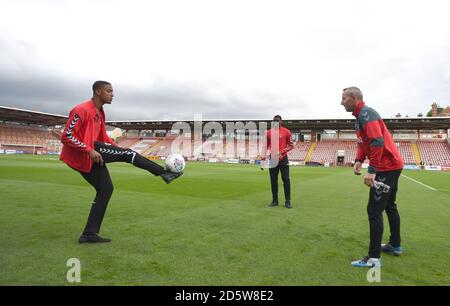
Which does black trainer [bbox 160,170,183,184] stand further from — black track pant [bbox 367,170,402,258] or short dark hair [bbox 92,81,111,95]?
black track pant [bbox 367,170,402,258]

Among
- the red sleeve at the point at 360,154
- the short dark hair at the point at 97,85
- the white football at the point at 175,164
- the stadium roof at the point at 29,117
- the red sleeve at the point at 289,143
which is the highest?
the stadium roof at the point at 29,117

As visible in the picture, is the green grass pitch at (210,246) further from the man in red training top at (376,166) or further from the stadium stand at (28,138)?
the stadium stand at (28,138)

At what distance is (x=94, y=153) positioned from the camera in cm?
431

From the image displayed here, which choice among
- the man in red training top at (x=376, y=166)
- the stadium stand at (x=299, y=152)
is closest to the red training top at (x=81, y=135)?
the man in red training top at (x=376, y=166)

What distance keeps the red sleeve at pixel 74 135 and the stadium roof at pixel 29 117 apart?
6845 cm

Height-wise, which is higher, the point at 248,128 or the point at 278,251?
the point at 248,128

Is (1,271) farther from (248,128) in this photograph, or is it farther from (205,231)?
(248,128)

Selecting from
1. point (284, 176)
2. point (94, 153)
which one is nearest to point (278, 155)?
point (284, 176)

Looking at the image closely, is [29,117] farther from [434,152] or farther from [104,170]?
[104,170]

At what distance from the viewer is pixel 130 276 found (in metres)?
3.32

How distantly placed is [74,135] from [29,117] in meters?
77.6

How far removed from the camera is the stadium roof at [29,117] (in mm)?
64250
